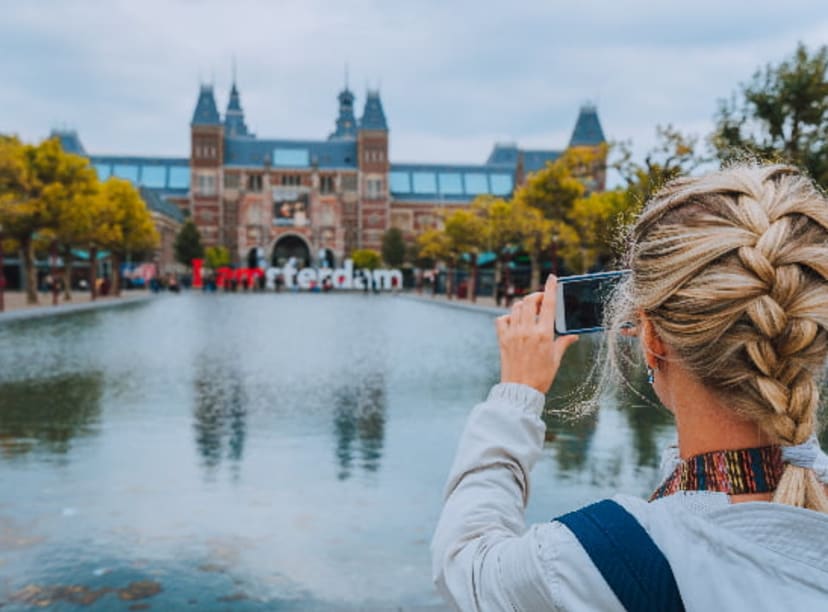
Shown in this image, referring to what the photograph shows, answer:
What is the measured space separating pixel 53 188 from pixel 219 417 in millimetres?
26705

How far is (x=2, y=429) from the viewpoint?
26.0 ft

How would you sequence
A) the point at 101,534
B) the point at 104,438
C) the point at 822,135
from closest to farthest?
the point at 101,534 → the point at 104,438 → the point at 822,135

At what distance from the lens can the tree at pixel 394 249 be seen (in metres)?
81.3

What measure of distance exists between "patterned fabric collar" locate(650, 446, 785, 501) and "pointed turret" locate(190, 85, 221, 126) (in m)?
96.2

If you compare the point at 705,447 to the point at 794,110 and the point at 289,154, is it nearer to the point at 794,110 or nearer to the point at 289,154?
the point at 794,110

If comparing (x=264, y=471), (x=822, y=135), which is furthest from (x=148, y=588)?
(x=822, y=135)

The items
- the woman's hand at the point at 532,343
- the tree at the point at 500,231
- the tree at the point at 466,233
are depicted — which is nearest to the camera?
the woman's hand at the point at 532,343

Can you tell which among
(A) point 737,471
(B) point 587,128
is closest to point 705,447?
(A) point 737,471

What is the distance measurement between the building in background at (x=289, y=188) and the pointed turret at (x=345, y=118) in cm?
1781

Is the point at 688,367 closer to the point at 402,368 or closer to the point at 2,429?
the point at 2,429

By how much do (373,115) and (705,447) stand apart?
313ft

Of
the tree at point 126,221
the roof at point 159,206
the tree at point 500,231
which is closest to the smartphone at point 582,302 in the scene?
the tree at point 500,231

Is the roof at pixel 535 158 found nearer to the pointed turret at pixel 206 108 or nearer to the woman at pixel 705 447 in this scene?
the pointed turret at pixel 206 108

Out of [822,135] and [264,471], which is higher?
[822,135]
